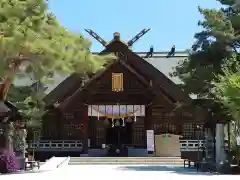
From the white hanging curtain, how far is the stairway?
152 inches

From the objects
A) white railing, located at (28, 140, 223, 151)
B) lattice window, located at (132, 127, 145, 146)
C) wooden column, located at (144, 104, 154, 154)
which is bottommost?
white railing, located at (28, 140, 223, 151)

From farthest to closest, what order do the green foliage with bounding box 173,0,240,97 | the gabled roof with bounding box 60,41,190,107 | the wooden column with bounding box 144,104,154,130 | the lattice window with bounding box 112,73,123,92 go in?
the gabled roof with bounding box 60,41,190,107
the lattice window with bounding box 112,73,123,92
the wooden column with bounding box 144,104,154,130
the green foliage with bounding box 173,0,240,97

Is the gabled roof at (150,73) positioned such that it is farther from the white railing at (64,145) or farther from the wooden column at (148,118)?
the white railing at (64,145)

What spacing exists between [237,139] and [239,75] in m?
2.74

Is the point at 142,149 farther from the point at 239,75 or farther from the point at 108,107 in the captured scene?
the point at 239,75

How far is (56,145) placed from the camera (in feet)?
107

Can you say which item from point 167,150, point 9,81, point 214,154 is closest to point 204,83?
point 214,154

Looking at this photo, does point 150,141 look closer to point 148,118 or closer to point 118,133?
point 148,118

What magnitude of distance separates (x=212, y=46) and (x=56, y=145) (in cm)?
1452

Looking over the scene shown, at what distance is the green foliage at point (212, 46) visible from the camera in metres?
21.8

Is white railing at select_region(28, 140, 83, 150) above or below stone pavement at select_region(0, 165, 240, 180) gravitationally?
above

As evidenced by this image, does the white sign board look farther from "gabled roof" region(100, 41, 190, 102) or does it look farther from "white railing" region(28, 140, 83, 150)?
"white railing" region(28, 140, 83, 150)

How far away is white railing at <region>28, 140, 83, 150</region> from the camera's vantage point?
3241 centimetres

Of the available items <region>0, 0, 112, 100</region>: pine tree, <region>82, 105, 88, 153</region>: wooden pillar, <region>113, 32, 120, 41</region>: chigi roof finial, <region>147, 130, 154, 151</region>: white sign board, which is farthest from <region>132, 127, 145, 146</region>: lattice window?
<region>0, 0, 112, 100</region>: pine tree
